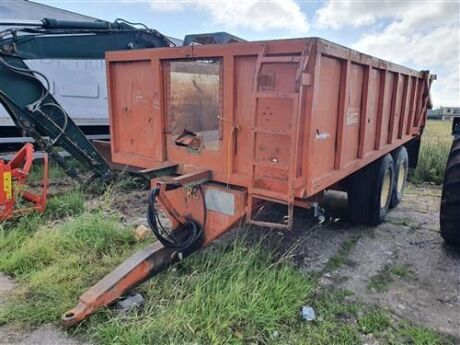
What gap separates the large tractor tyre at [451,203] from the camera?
382 centimetres

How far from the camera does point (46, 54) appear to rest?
4.76 m

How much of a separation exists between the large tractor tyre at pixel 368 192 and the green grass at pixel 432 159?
11.3 feet

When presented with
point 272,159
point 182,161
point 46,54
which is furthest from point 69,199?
point 272,159

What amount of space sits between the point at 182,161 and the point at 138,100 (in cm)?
75

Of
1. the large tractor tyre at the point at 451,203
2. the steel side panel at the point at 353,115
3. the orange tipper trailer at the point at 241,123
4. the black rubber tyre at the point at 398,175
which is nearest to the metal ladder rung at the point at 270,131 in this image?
the orange tipper trailer at the point at 241,123

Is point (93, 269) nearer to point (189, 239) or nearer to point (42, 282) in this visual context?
point (42, 282)

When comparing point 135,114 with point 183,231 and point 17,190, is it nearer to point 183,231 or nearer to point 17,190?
point 183,231

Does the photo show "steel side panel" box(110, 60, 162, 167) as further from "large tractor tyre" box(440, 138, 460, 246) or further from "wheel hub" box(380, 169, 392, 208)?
"wheel hub" box(380, 169, 392, 208)

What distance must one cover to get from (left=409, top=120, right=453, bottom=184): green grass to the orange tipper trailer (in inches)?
165

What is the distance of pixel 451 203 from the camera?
3846 mm

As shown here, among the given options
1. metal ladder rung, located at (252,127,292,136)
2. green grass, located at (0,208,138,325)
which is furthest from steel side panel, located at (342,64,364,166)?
green grass, located at (0,208,138,325)

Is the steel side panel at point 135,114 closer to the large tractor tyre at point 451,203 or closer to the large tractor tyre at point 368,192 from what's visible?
the large tractor tyre at point 368,192

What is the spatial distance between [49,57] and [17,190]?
1.69 metres

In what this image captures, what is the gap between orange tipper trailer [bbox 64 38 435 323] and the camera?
2.63m
